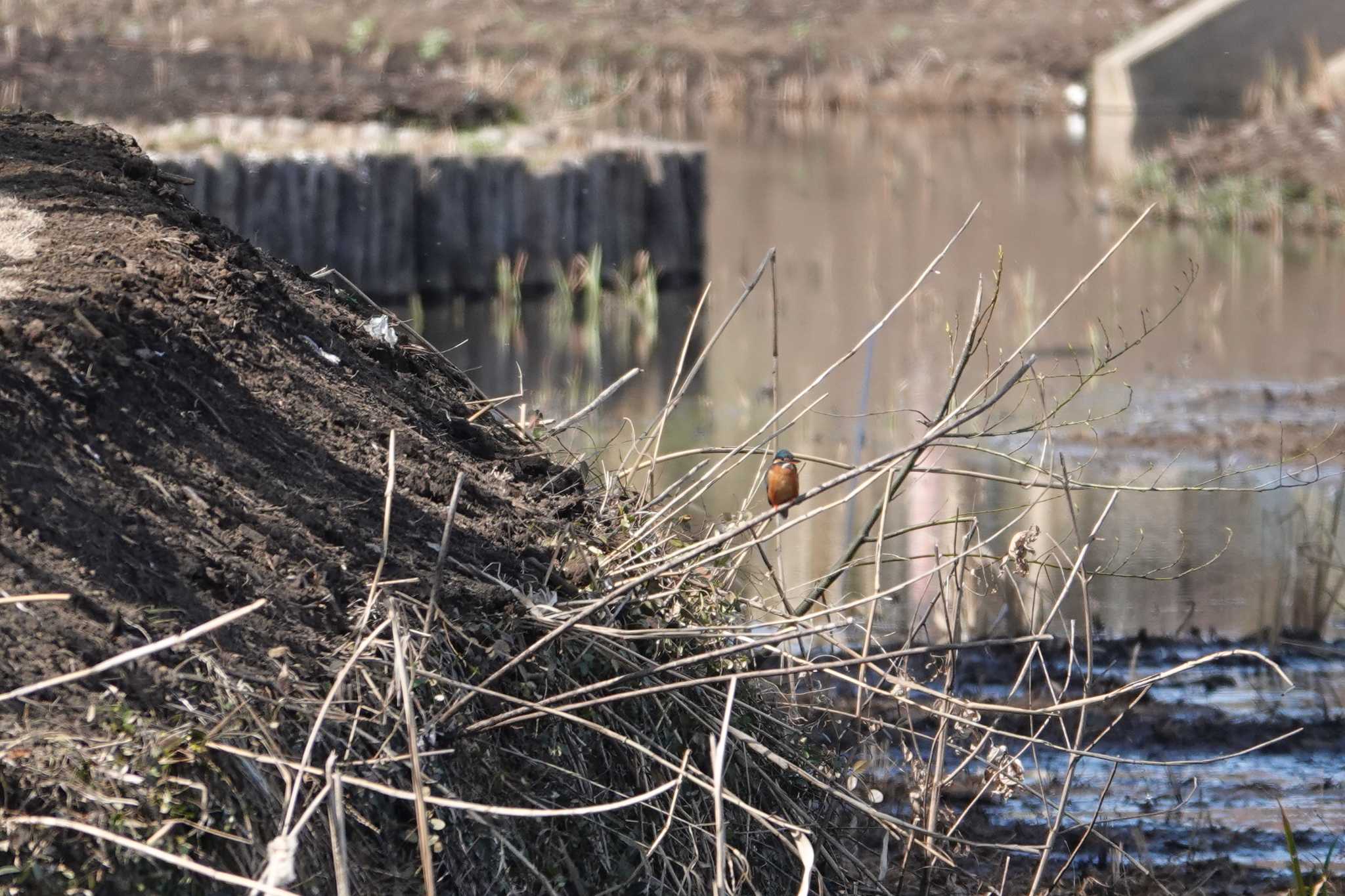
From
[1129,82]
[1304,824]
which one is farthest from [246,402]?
[1129,82]

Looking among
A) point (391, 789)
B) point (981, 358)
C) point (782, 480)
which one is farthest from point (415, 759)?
point (981, 358)

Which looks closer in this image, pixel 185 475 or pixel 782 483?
pixel 185 475

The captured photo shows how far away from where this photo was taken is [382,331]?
3.70m

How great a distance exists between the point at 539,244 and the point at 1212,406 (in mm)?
5339

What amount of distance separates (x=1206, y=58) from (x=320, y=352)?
2241 cm

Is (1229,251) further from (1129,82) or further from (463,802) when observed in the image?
(463,802)

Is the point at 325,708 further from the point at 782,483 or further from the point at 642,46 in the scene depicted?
the point at 642,46

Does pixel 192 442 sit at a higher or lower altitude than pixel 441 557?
higher

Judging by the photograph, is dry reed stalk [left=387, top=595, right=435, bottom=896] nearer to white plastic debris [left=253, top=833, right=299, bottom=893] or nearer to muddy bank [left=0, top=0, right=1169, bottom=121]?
white plastic debris [left=253, top=833, right=299, bottom=893]

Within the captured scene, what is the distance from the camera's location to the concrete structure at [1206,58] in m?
22.7

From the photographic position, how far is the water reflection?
6467 millimetres

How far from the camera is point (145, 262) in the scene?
3270 mm

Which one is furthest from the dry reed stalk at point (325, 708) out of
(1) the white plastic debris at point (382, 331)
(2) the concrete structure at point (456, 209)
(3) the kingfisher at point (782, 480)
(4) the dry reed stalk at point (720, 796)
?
(2) the concrete structure at point (456, 209)

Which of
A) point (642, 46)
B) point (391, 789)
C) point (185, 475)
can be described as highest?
point (642, 46)
